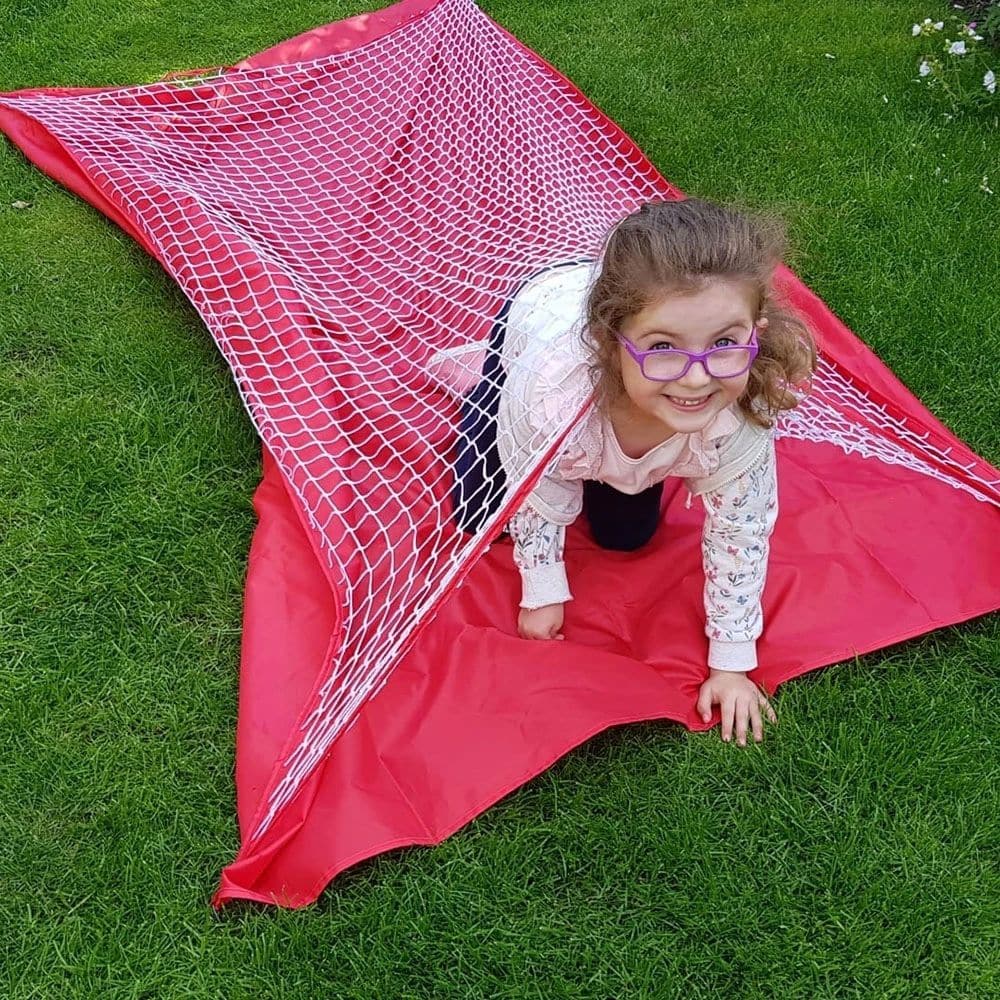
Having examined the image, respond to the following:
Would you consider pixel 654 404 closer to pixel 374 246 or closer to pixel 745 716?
pixel 745 716

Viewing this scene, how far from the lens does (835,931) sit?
1755mm

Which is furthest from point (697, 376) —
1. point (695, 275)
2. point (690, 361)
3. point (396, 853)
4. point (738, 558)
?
point (396, 853)

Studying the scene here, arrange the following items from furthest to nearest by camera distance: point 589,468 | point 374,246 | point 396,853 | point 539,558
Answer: point 374,246
point 539,558
point 589,468
point 396,853

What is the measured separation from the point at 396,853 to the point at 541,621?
0.56 m

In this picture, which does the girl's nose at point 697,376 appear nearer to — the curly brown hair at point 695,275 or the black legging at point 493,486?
the curly brown hair at point 695,275

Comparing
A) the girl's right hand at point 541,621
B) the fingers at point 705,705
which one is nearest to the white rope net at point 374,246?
the girl's right hand at point 541,621

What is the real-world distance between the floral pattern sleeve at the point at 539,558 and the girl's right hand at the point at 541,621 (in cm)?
2

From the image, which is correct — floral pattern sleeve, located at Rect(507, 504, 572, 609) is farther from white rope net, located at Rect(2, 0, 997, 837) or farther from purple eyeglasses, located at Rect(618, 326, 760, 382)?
purple eyeglasses, located at Rect(618, 326, 760, 382)

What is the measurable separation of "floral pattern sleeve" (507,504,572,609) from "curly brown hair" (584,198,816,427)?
0.37m

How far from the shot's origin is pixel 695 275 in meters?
1.60


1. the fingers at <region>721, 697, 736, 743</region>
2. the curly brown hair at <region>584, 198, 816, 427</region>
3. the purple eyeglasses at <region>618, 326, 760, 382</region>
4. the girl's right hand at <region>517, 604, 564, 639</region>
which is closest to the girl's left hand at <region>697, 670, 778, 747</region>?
the fingers at <region>721, 697, 736, 743</region>

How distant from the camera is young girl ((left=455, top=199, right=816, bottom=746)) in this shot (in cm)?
163

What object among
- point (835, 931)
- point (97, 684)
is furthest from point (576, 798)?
point (97, 684)

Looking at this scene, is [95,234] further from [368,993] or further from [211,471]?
[368,993]
